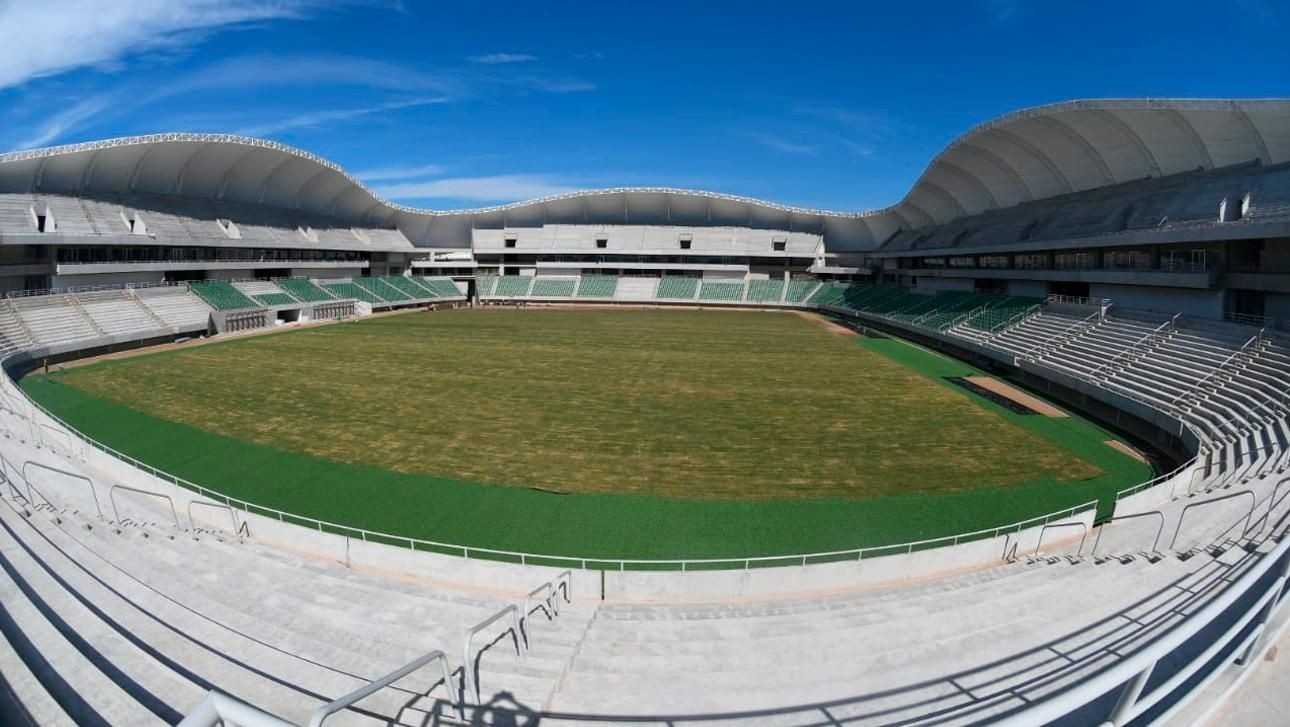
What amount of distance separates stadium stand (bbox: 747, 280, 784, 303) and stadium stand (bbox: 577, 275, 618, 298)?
15384 millimetres

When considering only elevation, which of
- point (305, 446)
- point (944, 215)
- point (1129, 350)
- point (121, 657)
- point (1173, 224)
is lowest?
point (305, 446)

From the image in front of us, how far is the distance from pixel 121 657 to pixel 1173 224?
34.9m

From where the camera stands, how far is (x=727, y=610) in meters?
7.96

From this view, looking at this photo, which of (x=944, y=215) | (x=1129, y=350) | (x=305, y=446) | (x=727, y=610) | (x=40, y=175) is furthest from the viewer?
(x=944, y=215)

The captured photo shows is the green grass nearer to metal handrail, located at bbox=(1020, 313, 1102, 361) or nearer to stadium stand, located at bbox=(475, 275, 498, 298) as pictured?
metal handrail, located at bbox=(1020, 313, 1102, 361)

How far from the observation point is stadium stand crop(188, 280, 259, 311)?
3984cm

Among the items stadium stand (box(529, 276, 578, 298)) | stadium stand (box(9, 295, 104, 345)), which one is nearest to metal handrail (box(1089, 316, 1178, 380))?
stadium stand (box(9, 295, 104, 345))

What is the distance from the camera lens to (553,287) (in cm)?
6794

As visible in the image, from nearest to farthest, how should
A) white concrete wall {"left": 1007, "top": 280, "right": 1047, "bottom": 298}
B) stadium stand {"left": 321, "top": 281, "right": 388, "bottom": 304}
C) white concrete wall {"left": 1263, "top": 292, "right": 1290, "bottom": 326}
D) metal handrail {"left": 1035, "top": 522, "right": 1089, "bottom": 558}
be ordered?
metal handrail {"left": 1035, "top": 522, "right": 1089, "bottom": 558}, white concrete wall {"left": 1263, "top": 292, "right": 1290, "bottom": 326}, white concrete wall {"left": 1007, "top": 280, "right": 1047, "bottom": 298}, stadium stand {"left": 321, "top": 281, "right": 388, "bottom": 304}

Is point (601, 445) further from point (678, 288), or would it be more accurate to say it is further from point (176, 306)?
point (678, 288)

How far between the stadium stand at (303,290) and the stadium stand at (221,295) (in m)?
4.94

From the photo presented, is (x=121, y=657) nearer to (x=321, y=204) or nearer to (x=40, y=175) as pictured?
(x=40, y=175)

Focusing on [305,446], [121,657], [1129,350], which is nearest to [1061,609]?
[121,657]

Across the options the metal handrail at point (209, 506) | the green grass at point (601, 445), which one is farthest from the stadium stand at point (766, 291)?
the metal handrail at point (209, 506)
